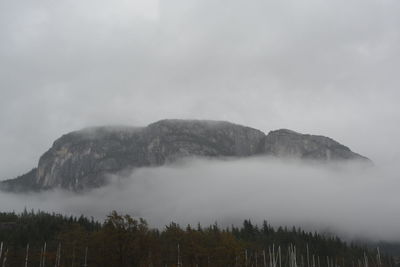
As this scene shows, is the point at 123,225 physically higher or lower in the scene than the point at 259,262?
higher

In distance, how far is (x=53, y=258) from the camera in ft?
416

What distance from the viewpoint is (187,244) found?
118188 millimetres

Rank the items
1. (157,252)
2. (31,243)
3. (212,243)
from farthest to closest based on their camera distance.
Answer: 1. (31,243)
2. (212,243)
3. (157,252)

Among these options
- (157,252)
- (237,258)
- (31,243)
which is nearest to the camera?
(157,252)

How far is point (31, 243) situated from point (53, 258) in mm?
68447

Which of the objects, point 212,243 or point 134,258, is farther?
point 212,243

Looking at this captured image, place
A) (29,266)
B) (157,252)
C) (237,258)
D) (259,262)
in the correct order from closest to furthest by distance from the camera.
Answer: (157,252), (237,258), (29,266), (259,262)

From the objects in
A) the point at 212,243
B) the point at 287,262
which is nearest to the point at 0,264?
the point at 212,243

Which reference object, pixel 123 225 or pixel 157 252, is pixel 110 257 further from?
pixel 157 252

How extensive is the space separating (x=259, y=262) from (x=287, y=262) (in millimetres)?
26836

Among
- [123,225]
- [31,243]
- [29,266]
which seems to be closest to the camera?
[123,225]

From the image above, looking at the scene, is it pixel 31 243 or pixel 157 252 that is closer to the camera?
pixel 157 252

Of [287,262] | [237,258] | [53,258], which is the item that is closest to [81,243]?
[53,258]

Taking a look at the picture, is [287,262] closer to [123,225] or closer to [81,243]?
[81,243]
